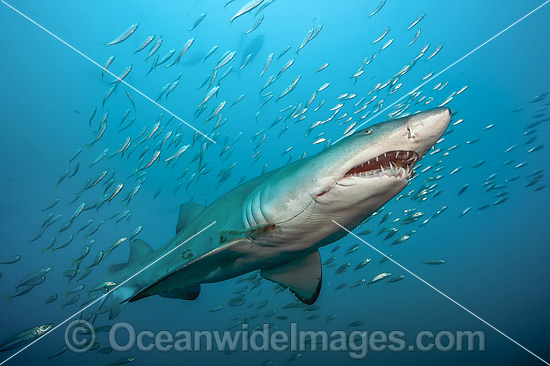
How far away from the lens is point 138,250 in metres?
5.36

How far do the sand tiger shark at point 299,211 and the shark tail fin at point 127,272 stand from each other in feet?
0.07

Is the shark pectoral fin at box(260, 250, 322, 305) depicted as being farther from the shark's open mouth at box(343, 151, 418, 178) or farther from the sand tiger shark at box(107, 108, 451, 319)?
the shark's open mouth at box(343, 151, 418, 178)

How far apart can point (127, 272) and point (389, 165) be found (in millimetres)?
4343

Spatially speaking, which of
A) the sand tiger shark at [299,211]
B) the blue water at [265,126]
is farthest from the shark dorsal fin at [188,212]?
the blue water at [265,126]

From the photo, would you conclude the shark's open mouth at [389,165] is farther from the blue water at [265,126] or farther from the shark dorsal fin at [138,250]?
the blue water at [265,126]

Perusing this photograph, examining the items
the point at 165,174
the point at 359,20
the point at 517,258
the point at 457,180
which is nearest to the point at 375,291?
the point at 457,180

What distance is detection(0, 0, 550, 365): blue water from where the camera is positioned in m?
16.6

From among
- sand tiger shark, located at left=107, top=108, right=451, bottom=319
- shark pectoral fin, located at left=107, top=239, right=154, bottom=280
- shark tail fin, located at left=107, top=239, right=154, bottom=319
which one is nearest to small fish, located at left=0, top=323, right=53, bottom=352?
shark tail fin, located at left=107, top=239, right=154, bottom=319

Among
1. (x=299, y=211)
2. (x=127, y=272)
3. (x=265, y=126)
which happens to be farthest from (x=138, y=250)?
Result: (x=265, y=126)

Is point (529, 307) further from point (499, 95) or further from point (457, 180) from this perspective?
point (499, 95)

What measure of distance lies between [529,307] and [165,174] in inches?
1744

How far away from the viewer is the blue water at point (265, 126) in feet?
54.4

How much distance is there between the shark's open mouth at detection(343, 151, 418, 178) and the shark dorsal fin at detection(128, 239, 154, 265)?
404 cm

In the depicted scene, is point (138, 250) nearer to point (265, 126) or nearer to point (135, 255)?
point (135, 255)
